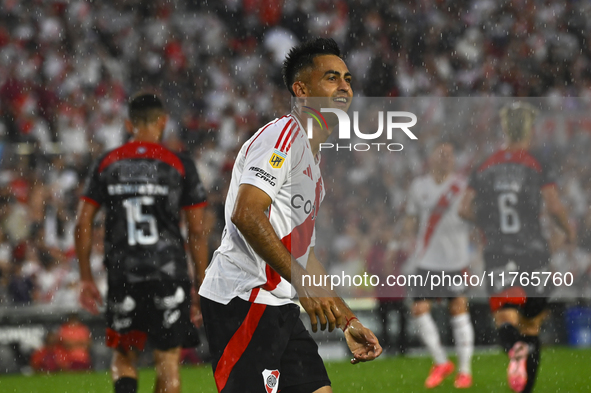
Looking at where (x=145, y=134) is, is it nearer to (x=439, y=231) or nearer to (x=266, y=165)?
(x=266, y=165)

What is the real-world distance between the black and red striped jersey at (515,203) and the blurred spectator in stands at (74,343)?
16.7 ft

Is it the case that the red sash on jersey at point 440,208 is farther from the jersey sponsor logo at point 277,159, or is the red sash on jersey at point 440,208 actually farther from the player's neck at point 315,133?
the jersey sponsor logo at point 277,159

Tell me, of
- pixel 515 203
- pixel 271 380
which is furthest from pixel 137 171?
pixel 515 203

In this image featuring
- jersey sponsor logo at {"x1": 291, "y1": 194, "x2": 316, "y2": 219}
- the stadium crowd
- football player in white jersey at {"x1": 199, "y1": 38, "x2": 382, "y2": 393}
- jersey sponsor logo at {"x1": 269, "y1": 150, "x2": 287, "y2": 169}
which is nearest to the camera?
jersey sponsor logo at {"x1": 269, "y1": 150, "x2": 287, "y2": 169}

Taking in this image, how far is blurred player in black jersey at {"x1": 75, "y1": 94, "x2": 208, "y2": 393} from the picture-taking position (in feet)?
15.3

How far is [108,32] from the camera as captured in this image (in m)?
15.3

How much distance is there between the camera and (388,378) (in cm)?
787

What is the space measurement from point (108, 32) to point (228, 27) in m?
2.47

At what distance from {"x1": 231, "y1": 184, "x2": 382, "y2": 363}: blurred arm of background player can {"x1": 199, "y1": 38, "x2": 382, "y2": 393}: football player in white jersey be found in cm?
12

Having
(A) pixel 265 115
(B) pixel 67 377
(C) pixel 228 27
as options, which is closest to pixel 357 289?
(B) pixel 67 377

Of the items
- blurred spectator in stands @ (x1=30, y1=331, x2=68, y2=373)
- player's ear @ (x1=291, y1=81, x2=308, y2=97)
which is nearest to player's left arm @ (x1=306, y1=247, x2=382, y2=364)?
player's ear @ (x1=291, y1=81, x2=308, y2=97)

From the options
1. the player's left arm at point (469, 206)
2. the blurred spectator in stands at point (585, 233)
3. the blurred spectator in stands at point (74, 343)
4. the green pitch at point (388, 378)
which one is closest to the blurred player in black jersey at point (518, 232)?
the player's left arm at point (469, 206)

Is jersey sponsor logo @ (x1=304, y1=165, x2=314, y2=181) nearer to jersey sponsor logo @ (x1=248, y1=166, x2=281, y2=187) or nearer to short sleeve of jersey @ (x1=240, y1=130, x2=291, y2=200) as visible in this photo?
short sleeve of jersey @ (x1=240, y1=130, x2=291, y2=200)

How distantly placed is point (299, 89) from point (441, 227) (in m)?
4.83
